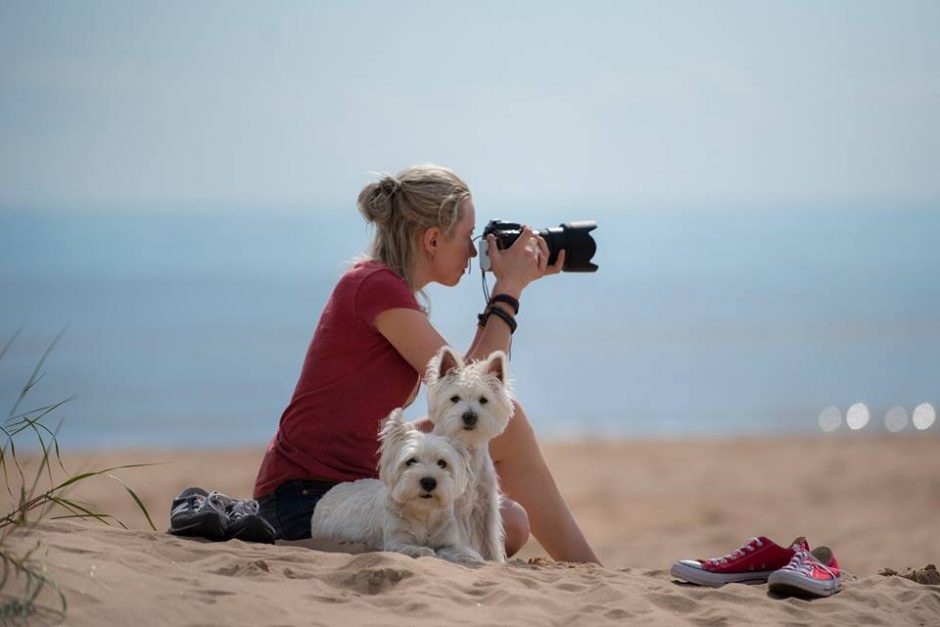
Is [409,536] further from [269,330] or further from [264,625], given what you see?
[269,330]

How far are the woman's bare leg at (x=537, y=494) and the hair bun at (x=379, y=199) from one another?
92cm

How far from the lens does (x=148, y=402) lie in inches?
650

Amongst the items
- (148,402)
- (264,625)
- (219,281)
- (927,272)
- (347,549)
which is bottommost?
(264,625)

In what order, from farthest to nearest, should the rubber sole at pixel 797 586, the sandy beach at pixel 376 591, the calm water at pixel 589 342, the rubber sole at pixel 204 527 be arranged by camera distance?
the calm water at pixel 589 342 < the rubber sole at pixel 204 527 < the rubber sole at pixel 797 586 < the sandy beach at pixel 376 591

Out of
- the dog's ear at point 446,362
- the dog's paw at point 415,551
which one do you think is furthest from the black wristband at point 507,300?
the dog's paw at point 415,551

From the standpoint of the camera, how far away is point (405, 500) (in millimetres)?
4070

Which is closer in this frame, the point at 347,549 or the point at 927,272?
the point at 347,549

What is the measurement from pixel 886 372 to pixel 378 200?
48.8ft

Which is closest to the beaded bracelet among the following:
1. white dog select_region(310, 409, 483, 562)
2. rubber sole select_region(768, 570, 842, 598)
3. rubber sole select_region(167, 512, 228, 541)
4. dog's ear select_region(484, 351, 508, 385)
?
dog's ear select_region(484, 351, 508, 385)

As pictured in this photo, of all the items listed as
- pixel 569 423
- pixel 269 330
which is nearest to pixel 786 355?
→ pixel 569 423

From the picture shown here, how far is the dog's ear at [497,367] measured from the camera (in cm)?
421

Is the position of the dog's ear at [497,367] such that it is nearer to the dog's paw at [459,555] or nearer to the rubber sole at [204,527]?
Answer: the dog's paw at [459,555]

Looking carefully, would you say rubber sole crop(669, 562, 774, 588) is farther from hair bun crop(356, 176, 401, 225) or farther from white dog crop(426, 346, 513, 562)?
hair bun crop(356, 176, 401, 225)

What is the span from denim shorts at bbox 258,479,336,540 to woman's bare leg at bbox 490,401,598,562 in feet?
2.35
